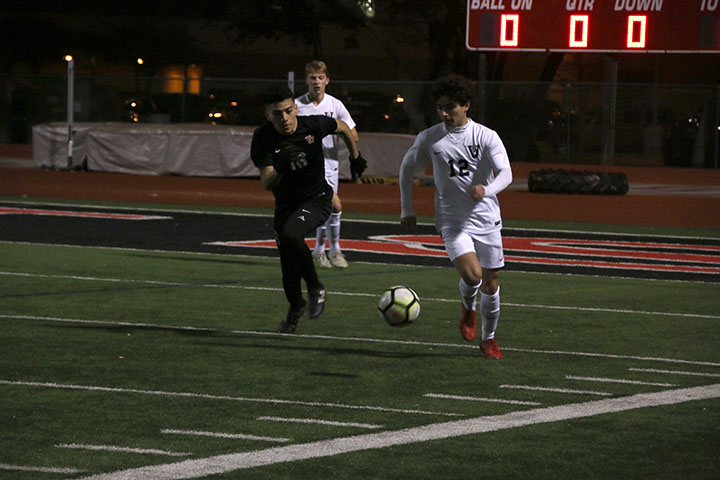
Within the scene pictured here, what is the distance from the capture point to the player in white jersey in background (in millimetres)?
14164

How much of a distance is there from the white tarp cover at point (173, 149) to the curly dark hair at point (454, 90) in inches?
709

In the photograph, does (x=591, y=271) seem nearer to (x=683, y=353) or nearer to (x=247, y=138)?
(x=683, y=353)

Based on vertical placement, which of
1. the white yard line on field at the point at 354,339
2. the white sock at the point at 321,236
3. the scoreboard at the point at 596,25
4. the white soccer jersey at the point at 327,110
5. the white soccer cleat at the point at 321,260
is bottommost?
the white yard line on field at the point at 354,339

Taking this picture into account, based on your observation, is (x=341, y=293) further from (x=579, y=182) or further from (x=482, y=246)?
(x=579, y=182)

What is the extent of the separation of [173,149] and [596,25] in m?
9.17

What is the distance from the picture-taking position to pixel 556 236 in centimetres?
2019

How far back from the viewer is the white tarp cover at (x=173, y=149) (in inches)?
1117

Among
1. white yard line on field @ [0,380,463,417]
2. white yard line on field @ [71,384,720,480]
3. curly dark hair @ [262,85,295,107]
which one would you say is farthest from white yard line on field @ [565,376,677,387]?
curly dark hair @ [262,85,295,107]

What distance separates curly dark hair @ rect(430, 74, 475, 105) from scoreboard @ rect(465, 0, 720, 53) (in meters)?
16.2

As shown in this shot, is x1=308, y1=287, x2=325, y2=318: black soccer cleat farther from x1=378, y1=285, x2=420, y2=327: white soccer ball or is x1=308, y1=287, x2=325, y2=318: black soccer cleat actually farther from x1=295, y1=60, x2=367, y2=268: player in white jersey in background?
x1=295, y1=60, x2=367, y2=268: player in white jersey in background

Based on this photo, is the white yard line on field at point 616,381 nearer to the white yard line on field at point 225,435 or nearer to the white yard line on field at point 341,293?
the white yard line on field at point 225,435

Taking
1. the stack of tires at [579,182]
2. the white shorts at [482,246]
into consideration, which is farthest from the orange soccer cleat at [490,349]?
the stack of tires at [579,182]

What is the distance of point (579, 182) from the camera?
23.5 m

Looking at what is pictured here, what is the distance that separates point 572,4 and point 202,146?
321 inches
